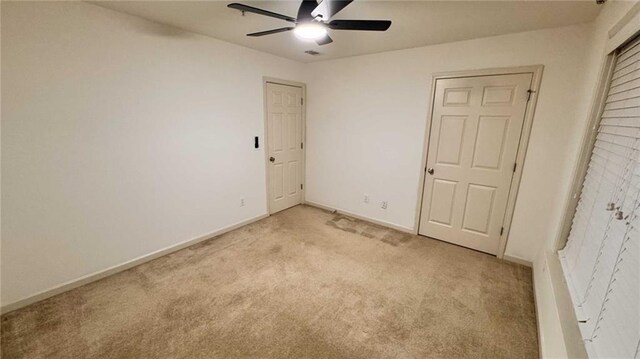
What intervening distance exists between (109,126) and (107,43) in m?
0.69

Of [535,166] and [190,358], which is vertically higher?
[535,166]

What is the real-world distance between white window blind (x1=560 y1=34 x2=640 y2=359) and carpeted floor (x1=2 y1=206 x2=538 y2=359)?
0.67m

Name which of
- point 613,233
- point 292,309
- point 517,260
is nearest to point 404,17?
point 613,233

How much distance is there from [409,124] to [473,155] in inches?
31.9

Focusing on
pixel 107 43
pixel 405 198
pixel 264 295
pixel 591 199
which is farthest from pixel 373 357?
pixel 107 43

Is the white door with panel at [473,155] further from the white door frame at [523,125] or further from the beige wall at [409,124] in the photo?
the beige wall at [409,124]

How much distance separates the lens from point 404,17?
2107 mm

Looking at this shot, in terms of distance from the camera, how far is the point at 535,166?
2.51 m

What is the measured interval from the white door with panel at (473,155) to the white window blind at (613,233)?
3.05ft

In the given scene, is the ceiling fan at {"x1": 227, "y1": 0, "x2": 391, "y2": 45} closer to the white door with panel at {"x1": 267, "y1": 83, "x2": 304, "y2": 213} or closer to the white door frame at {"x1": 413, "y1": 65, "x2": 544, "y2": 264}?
the white door frame at {"x1": 413, "y1": 65, "x2": 544, "y2": 264}

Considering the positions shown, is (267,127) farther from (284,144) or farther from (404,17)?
(404,17)

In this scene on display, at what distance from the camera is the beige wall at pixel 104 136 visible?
6.00 feet

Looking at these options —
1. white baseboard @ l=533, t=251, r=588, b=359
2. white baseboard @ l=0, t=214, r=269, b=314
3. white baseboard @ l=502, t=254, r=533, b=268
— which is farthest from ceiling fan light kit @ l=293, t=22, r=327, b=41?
white baseboard @ l=502, t=254, r=533, b=268

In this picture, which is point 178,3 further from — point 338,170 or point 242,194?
point 338,170
